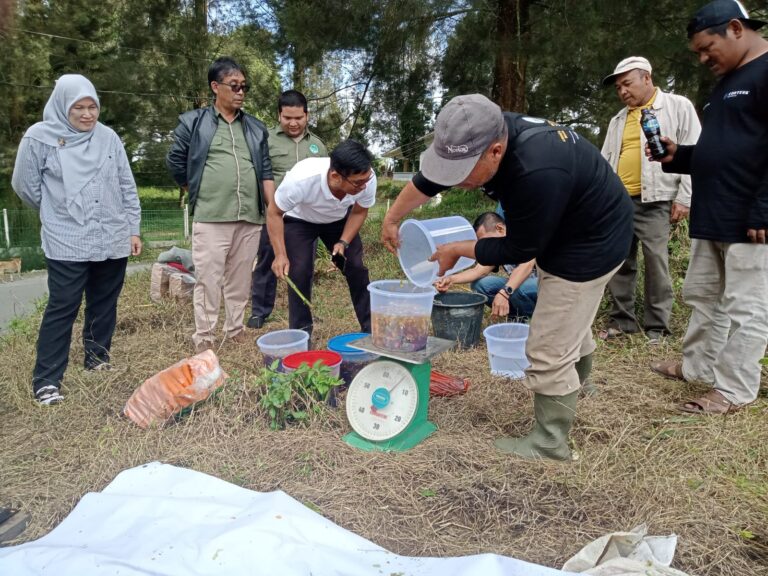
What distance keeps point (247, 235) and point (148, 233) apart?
31.3 ft

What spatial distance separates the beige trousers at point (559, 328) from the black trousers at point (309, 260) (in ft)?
4.48

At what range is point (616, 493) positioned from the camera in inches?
79.4

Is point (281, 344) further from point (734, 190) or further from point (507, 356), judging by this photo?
point (734, 190)

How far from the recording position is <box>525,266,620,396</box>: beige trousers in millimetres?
2139

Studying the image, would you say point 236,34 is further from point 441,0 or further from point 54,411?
point 54,411

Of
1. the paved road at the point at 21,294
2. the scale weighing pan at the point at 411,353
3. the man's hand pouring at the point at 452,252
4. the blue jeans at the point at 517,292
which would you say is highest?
the man's hand pouring at the point at 452,252

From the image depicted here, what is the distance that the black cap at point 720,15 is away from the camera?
7.97 feet

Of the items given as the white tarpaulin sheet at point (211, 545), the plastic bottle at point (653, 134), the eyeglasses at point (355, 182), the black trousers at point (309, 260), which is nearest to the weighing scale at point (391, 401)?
the white tarpaulin sheet at point (211, 545)

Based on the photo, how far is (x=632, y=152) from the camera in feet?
11.8

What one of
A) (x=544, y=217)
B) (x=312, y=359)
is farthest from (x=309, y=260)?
(x=544, y=217)

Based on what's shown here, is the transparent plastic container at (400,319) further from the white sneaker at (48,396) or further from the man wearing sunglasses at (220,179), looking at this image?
the white sneaker at (48,396)

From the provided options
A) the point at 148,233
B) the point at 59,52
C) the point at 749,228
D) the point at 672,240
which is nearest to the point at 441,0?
the point at 672,240

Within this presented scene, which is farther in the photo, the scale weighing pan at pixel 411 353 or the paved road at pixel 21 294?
the paved road at pixel 21 294

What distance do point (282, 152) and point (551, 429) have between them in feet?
9.93
